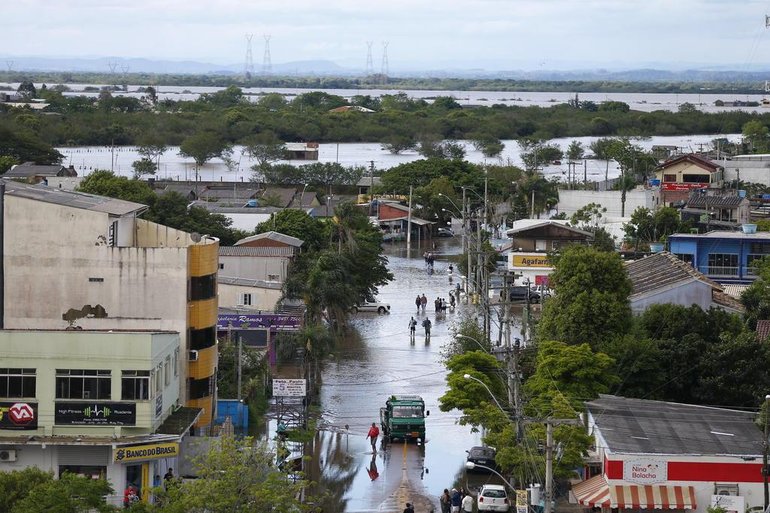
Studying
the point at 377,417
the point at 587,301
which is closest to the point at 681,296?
A: the point at 587,301

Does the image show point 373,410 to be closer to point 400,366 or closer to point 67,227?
point 400,366

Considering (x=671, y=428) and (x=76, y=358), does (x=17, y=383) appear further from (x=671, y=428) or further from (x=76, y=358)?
(x=671, y=428)

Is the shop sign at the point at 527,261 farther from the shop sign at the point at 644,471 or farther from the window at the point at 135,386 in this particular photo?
the window at the point at 135,386

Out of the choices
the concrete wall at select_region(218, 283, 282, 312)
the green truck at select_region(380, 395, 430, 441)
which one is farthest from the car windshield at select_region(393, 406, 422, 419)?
the concrete wall at select_region(218, 283, 282, 312)

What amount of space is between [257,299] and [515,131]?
113m

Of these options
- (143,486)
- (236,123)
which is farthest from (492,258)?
(236,123)

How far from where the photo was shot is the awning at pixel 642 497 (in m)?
23.9

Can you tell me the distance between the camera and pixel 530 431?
25219mm

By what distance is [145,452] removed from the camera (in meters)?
24.0

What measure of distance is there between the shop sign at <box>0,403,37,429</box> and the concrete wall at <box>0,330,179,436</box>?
3.8 inches

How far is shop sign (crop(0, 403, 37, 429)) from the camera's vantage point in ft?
78.6

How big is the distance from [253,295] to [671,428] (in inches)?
683

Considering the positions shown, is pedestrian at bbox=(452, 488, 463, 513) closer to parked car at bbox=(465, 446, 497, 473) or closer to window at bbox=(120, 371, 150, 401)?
parked car at bbox=(465, 446, 497, 473)

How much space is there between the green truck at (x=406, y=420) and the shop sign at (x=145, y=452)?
6782mm
